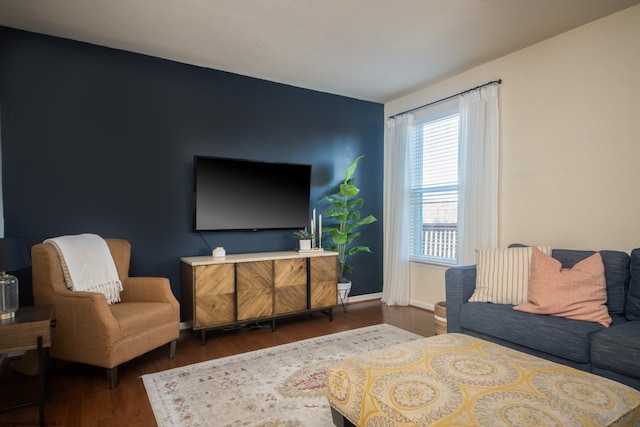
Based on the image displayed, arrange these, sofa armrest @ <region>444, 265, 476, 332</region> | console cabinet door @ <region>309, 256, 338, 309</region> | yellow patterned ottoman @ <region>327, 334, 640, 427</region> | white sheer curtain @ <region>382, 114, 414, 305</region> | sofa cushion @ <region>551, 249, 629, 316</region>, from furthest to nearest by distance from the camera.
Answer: white sheer curtain @ <region>382, 114, 414, 305</region> → console cabinet door @ <region>309, 256, 338, 309</region> → sofa armrest @ <region>444, 265, 476, 332</region> → sofa cushion @ <region>551, 249, 629, 316</region> → yellow patterned ottoman @ <region>327, 334, 640, 427</region>

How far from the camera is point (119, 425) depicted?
1.94 m

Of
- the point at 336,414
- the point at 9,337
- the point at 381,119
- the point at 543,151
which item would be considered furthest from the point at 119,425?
the point at 381,119

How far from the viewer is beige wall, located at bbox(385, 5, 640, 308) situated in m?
2.71

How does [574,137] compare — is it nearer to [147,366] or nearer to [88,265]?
[147,366]

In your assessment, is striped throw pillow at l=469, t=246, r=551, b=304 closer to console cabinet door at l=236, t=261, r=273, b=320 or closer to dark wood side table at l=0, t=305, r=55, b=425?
console cabinet door at l=236, t=261, r=273, b=320

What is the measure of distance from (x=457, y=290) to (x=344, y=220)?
1725 mm

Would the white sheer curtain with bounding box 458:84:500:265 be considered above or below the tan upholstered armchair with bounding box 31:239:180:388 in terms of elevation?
above

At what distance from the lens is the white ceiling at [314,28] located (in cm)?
263

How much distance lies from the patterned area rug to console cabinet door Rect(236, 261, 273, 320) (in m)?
0.49

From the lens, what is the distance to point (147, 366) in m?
2.71

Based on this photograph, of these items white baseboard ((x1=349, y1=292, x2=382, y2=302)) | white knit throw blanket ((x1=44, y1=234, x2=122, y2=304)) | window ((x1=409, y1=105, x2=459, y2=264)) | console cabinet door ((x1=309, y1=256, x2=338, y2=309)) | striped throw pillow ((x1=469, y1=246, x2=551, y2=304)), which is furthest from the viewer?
white baseboard ((x1=349, y1=292, x2=382, y2=302))

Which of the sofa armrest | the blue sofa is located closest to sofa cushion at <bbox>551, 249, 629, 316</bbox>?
the blue sofa

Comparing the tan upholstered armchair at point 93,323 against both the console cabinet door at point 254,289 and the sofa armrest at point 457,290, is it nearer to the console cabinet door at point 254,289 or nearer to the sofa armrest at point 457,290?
the console cabinet door at point 254,289

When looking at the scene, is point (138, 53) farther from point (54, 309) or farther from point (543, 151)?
point (543, 151)
